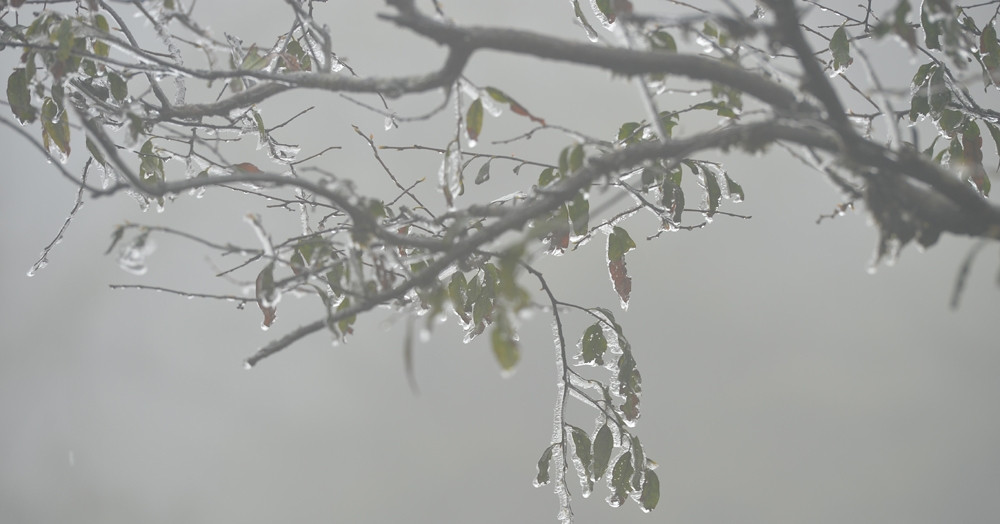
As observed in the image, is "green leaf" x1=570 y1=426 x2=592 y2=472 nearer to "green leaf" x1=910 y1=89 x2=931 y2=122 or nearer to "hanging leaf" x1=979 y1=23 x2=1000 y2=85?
"green leaf" x1=910 y1=89 x2=931 y2=122

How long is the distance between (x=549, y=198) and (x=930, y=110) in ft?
3.56

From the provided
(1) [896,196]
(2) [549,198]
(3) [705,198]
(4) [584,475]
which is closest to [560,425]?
(4) [584,475]

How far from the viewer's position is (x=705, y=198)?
147 cm

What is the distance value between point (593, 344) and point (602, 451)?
0.69 ft

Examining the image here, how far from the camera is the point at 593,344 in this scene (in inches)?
57.4

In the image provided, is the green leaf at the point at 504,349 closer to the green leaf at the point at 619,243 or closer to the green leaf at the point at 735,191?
the green leaf at the point at 619,243

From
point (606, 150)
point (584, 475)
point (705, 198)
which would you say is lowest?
point (584, 475)

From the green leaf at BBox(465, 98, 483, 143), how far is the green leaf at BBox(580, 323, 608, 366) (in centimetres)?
50

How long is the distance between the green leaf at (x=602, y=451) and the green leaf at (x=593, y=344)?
0.51ft

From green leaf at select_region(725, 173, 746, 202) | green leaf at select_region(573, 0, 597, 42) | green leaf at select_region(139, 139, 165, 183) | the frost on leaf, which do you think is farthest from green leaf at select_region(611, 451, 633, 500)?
green leaf at select_region(139, 139, 165, 183)

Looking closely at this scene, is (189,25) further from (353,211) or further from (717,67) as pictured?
(717,67)

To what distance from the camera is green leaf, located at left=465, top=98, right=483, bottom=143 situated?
1.09 m

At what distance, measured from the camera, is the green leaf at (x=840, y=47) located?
1573mm

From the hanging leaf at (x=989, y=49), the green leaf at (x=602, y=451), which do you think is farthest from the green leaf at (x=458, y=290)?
the hanging leaf at (x=989, y=49)
